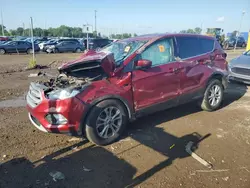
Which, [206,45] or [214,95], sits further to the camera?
[214,95]

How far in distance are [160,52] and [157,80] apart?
0.57 meters

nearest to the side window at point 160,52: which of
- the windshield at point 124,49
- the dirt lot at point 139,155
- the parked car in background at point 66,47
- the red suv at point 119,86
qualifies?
the red suv at point 119,86

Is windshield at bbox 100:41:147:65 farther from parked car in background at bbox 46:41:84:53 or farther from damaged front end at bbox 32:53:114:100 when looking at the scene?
parked car in background at bbox 46:41:84:53

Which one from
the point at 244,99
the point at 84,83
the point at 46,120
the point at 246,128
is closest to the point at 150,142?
the point at 84,83

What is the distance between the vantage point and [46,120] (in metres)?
3.61

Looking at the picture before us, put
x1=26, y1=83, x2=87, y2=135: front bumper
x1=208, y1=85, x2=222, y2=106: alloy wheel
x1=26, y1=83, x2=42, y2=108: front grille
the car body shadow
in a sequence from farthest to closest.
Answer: x1=208, y1=85, x2=222, y2=106: alloy wheel < x1=26, y1=83, x2=42, y2=108: front grille < x1=26, y1=83, x2=87, y2=135: front bumper < the car body shadow

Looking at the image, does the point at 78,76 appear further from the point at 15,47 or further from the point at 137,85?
the point at 15,47

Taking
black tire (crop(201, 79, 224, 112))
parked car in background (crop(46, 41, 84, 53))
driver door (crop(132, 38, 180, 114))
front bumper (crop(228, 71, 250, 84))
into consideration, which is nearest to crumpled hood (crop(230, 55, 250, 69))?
front bumper (crop(228, 71, 250, 84))

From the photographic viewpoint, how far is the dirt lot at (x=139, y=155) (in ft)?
9.69

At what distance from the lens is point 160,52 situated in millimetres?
4414

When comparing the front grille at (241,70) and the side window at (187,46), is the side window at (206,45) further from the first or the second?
the front grille at (241,70)

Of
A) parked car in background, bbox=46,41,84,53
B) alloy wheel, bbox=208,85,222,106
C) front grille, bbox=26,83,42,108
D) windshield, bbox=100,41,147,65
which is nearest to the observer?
front grille, bbox=26,83,42,108

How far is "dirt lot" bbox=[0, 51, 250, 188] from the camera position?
2.95m

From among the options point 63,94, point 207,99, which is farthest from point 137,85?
point 207,99
